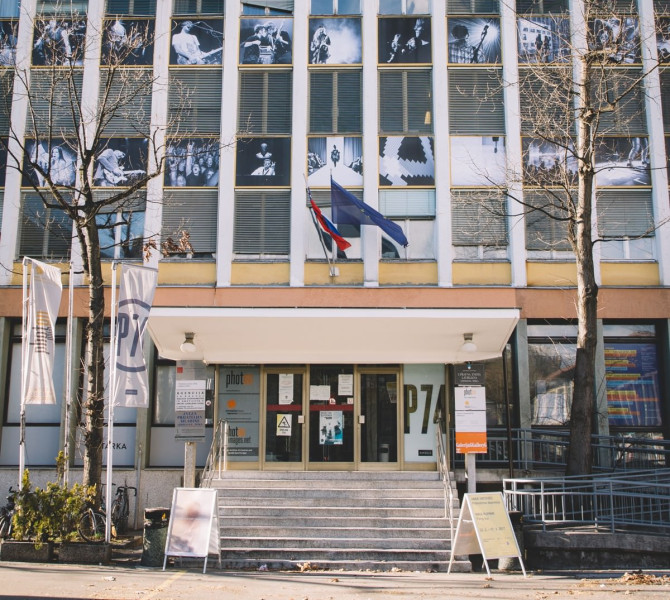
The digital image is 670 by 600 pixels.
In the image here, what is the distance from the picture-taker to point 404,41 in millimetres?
18016

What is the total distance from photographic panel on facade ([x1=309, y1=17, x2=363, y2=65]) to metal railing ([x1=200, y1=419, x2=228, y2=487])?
8.51 metres

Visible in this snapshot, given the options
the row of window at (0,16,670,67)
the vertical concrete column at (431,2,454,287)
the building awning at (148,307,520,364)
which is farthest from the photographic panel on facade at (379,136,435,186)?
Answer: the building awning at (148,307,520,364)

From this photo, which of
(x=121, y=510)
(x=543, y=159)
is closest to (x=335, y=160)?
(x=543, y=159)

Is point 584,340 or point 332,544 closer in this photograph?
point 332,544

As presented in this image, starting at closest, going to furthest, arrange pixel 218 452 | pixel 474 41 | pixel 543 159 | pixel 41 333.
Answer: pixel 41 333 → pixel 218 452 → pixel 543 159 → pixel 474 41

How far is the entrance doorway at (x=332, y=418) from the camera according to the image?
1611cm

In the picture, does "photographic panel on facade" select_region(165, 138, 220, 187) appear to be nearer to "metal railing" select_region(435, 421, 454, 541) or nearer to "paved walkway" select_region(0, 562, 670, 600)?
"metal railing" select_region(435, 421, 454, 541)

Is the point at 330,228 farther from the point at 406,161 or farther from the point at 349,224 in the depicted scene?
the point at 406,161

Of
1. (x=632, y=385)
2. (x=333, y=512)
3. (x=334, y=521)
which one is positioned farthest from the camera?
(x=632, y=385)

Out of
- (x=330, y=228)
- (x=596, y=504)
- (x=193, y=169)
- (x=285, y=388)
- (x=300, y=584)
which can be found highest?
(x=193, y=169)

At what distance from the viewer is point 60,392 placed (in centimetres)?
1683

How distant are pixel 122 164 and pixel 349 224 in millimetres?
5389

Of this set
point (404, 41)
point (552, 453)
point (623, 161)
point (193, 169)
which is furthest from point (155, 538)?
point (623, 161)

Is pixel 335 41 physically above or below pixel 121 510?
above
